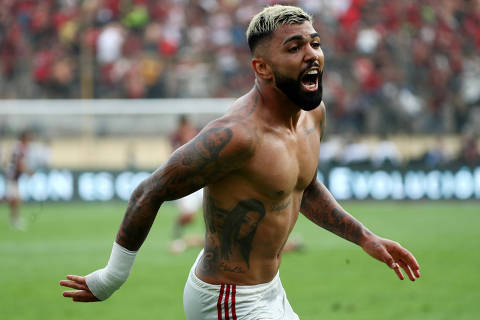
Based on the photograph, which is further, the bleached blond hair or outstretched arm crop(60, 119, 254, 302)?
the bleached blond hair

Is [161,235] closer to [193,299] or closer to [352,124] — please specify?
[352,124]

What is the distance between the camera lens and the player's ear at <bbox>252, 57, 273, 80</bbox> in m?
3.56

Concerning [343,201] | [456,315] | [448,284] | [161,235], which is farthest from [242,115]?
[343,201]

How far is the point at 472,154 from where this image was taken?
18.7 m

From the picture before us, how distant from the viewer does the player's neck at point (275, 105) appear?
3609 millimetres

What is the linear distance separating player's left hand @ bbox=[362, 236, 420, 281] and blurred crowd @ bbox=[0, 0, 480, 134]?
1585 centimetres

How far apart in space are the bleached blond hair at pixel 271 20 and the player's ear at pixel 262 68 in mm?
77

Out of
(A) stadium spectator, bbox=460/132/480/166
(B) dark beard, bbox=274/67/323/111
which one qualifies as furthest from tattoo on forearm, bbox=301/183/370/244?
(A) stadium spectator, bbox=460/132/480/166

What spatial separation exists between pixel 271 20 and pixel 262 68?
237mm

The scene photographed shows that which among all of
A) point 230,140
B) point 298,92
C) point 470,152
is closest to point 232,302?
point 230,140

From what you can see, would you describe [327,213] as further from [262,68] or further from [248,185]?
[262,68]

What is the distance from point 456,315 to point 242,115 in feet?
15.3

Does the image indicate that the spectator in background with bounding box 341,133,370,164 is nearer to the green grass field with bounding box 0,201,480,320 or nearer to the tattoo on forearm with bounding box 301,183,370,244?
the green grass field with bounding box 0,201,480,320

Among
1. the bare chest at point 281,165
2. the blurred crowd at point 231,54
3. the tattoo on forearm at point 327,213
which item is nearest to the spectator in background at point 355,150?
the blurred crowd at point 231,54
